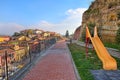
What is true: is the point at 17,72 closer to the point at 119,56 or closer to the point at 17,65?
the point at 17,65

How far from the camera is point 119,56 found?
14.5 metres

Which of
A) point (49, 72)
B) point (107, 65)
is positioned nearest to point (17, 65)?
point (49, 72)

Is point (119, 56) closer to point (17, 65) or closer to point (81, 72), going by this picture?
point (81, 72)

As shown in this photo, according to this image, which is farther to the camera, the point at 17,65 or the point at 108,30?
the point at 108,30

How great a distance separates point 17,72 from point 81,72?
2892mm

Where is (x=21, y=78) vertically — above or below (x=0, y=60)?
below

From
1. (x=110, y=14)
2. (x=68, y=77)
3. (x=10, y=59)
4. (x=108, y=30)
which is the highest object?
(x=110, y=14)

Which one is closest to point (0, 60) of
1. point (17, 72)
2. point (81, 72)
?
point (17, 72)

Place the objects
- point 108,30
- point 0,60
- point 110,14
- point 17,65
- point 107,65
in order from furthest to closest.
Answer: point 110,14
point 108,30
point 107,65
point 17,65
point 0,60

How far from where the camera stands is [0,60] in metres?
8.05

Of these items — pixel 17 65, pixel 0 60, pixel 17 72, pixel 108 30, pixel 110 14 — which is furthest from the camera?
pixel 110 14

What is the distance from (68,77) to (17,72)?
224 centimetres

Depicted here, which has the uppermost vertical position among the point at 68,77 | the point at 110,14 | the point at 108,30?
the point at 110,14

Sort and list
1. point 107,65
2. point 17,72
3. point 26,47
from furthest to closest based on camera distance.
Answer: point 26,47 < point 107,65 < point 17,72
